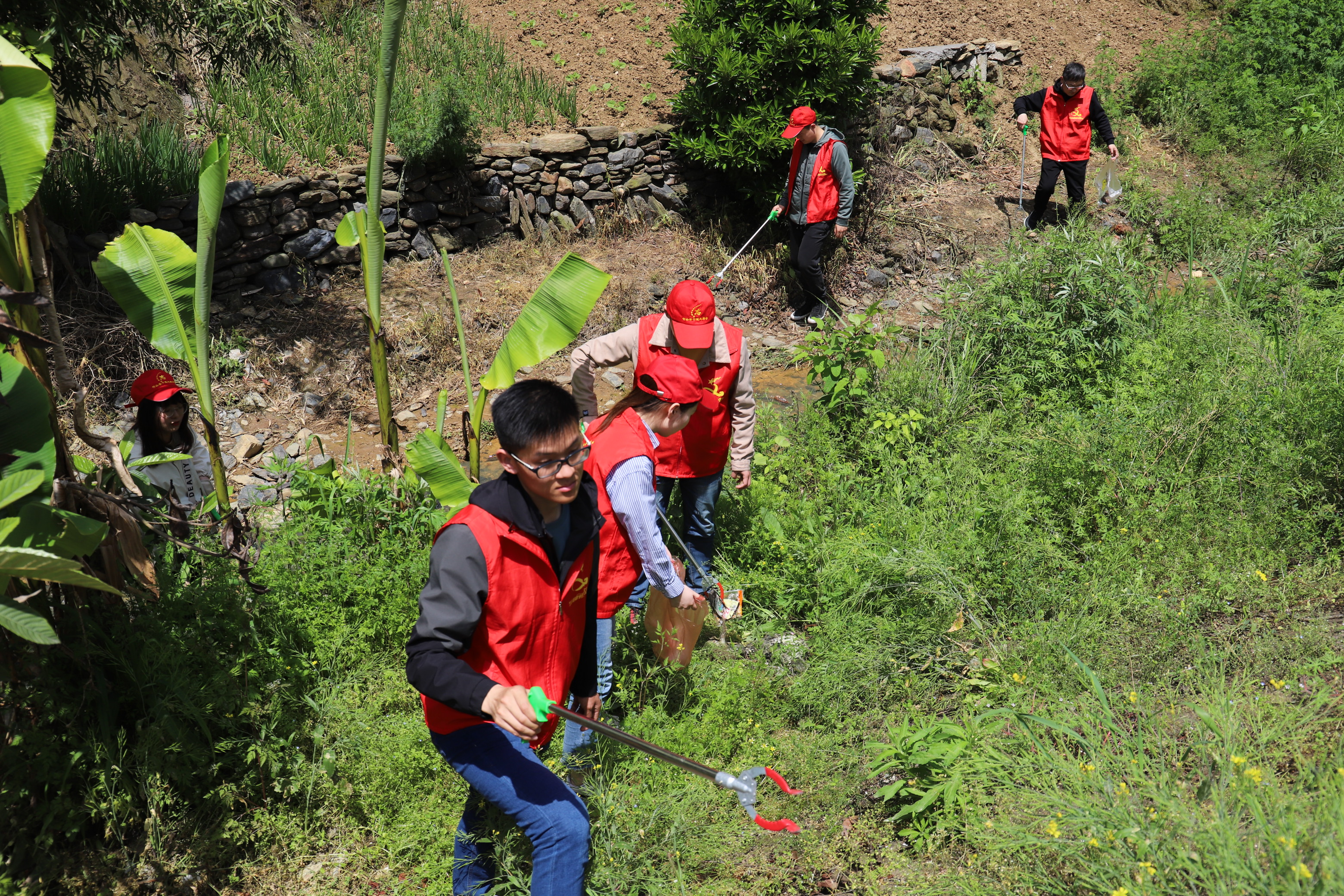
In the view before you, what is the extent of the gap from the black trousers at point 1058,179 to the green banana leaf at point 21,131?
27.9 ft

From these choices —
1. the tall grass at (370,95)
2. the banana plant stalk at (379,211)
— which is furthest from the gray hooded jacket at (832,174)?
the banana plant stalk at (379,211)

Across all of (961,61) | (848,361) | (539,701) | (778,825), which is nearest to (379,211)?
(539,701)

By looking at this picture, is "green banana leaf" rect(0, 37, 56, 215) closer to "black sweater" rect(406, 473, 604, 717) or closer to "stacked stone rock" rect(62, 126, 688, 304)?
"black sweater" rect(406, 473, 604, 717)

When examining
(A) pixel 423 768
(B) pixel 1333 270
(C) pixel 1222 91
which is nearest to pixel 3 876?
(A) pixel 423 768

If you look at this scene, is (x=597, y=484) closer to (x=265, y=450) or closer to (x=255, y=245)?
(x=265, y=450)

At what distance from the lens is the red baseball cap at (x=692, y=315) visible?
4.02 m

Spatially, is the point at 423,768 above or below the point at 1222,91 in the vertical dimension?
below

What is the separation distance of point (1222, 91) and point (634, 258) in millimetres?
7852

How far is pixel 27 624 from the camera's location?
2312 millimetres

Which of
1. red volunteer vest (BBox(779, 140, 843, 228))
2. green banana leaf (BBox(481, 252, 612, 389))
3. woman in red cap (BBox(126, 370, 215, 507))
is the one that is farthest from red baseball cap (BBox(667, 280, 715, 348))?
red volunteer vest (BBox(779, 140, 843, 228))

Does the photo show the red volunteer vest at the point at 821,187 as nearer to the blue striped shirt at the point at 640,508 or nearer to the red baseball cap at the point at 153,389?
the blue striped shirt at the point at 640,508

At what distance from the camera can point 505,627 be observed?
250cm

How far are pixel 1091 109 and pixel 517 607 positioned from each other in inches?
341

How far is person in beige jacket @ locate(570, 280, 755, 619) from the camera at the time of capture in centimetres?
407
